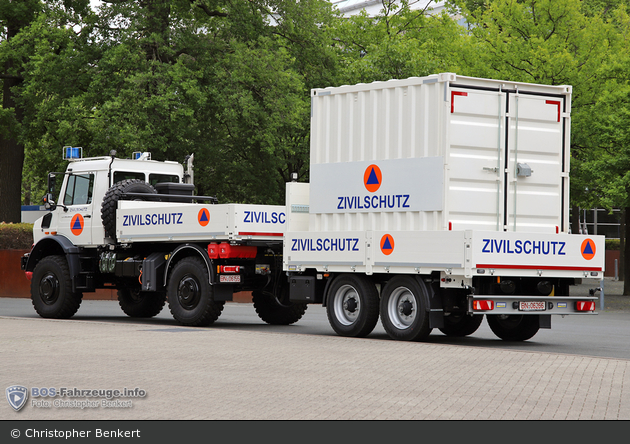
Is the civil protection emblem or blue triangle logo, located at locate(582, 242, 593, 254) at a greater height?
blue triangle logo, located at locate(582, 242, 593, 254)

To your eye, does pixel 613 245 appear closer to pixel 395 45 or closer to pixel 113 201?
pixel 395 45

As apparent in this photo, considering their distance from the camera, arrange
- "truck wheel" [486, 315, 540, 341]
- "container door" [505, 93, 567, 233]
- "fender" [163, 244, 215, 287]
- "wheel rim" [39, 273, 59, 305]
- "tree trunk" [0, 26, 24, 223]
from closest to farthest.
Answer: "container door" [505, 93, 567, 233], "truck wheel" [486, 315, 540, 341], "fender" [163, 244, 215, 287], "wheel rim" [39, 273, 59, 305], "tree trunk" [0, 26, 24, 223]

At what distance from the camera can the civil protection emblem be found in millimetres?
7746

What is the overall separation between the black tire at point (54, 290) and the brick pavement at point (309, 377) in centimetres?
406

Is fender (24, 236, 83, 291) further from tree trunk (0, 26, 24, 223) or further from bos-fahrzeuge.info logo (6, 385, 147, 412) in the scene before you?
tree trunk (0, 26, 24, 223)

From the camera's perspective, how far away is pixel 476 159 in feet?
45.8

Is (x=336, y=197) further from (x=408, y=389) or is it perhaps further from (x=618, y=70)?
(x=618, y=70)

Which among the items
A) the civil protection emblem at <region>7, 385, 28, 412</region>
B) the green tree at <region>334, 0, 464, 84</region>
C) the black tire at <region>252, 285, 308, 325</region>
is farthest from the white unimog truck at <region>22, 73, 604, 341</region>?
the green tree at <region>334, 0, 464, 84</region>

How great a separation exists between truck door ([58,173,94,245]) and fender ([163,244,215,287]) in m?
2.36

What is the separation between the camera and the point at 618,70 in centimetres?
2656

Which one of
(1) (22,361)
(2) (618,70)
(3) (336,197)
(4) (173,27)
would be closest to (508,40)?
(2) (618,70)

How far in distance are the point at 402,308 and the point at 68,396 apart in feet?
22.3

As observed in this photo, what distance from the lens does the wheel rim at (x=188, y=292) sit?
16391mm

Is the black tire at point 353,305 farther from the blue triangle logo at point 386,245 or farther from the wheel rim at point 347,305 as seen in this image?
the blue triangle logo at point 386,245
